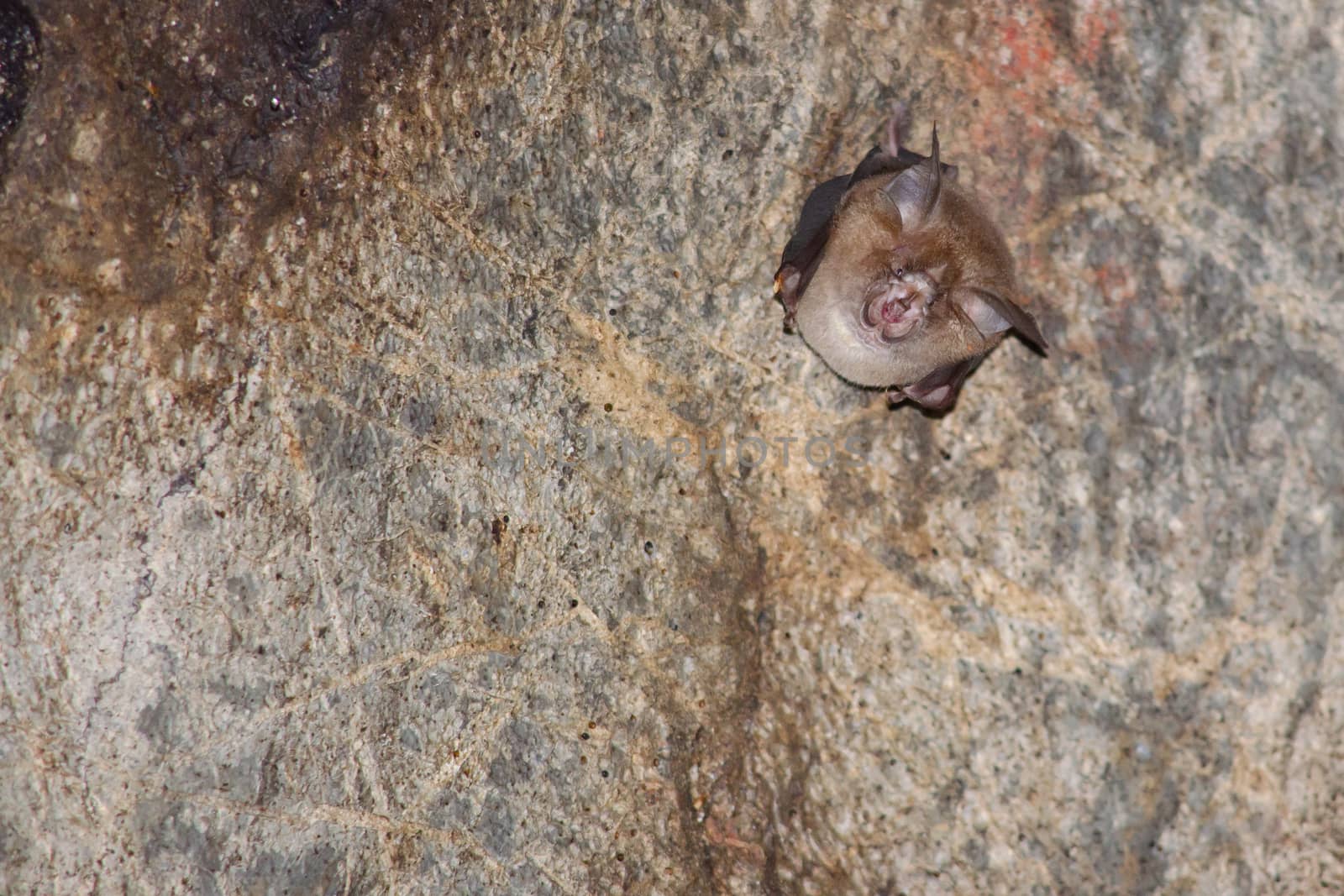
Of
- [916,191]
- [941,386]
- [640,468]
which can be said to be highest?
[916,191]

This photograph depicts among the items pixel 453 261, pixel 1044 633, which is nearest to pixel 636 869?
pixel 1044 633

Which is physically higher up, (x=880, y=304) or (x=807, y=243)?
(x=807, y=243)

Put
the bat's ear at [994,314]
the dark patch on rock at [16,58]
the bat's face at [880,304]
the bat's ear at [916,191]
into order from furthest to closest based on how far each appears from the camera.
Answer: the dark patch on rock at [16,58] < the bat's face at [880,304] < the bat's ear at [916,191] < the bat's ear at [994,314]

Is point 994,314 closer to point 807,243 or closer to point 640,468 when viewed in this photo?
point 807,243

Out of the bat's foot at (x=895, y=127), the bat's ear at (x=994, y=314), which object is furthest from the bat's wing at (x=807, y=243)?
the bat's ear at (x=994, y=314)

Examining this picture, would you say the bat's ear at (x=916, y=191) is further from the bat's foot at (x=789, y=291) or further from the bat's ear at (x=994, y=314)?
the bat's foot at (x=789, y=291)

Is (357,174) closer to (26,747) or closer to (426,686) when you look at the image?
(426,686)

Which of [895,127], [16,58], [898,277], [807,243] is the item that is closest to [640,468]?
[807,243]
